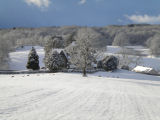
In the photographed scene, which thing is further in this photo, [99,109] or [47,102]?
[47,102]

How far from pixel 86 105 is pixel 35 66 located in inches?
1221

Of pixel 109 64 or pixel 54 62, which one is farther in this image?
pixel 109 64

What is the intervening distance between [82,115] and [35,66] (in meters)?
32.5

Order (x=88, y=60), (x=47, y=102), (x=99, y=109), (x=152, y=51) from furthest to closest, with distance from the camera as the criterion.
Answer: (x=152, y=51) → (x=88, y=60) → (x=47, y=102) → (x=99, y=109)

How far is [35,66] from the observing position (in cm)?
3838

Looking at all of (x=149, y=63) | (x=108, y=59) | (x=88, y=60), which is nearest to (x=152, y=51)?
(x=149, y=63)

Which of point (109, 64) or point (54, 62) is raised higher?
point (54, 62)

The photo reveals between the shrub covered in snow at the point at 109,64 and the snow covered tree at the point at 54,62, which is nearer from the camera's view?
the snow covered tree at the point at 54,62

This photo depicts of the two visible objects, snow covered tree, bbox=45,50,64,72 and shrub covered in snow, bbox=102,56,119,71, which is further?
shrub covered in snow, bbox=102,56,119,71

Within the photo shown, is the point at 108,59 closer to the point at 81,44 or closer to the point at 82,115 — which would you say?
the point at 81,44

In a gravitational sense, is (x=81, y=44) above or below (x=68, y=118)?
above

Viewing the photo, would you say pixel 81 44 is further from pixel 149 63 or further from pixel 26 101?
pixel 149 63

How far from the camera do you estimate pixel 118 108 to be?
8930 millimetres

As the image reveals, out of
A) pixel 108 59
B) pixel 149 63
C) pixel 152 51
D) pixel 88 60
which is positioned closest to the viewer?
pixel 88 60
